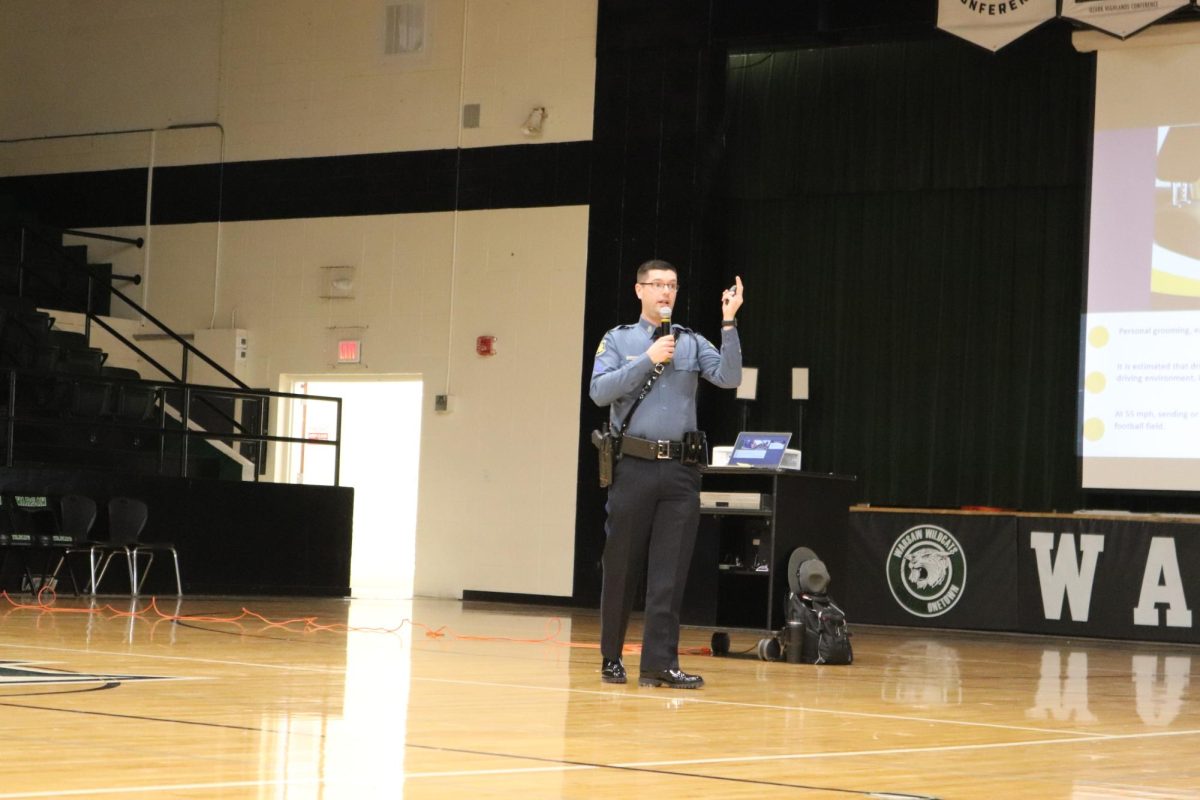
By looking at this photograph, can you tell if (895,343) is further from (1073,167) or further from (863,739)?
(863,739)

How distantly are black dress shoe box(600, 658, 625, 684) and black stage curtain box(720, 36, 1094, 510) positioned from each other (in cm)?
711

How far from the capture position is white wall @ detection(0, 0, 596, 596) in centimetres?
1396

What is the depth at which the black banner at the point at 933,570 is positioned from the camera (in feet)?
38.8

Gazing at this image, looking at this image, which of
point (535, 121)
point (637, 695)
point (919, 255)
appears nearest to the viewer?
point (637, 695)

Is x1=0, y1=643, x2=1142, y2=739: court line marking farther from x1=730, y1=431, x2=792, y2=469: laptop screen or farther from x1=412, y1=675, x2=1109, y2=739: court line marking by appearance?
x1=730, y1=431, x2=792, y2=469: laptop screen

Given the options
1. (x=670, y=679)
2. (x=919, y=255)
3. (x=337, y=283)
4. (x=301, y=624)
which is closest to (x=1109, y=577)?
(x=919, y=255)

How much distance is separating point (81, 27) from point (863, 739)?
47.0 ft

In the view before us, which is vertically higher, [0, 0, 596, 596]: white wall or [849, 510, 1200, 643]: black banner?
[0, 0, 596, 596]: white wall

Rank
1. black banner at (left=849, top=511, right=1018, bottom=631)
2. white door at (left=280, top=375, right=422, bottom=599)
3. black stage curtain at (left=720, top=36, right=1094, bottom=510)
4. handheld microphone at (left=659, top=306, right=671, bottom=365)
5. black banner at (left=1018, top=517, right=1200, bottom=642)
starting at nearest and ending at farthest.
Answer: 1. handheld microphone at (left=659, top=306, right=671, bottom=365)
2. black banner at (left=1018, top=517, right=1200, bottom=642)
3. black banner at (left=849, top=511, right=1018, bottom=631)
4. black stage curtain at (left=720, top=36, right=1094, bottom=510)
5. white door at (left=280, top=375, right=422, bottom=599)

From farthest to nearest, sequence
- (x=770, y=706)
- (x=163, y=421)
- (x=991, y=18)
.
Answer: (x=163, y=421), (x=991, y=18), (x=770, y=706)

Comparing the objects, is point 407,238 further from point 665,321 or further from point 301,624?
point 665,321

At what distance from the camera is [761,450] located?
823cm

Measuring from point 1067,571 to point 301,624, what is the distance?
535 cm

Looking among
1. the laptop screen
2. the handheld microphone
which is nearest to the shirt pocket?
the handheld microphone
